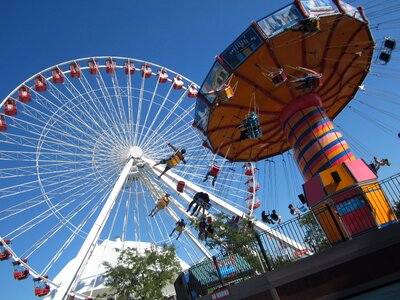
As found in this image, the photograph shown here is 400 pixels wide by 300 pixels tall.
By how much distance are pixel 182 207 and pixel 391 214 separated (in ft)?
51.2

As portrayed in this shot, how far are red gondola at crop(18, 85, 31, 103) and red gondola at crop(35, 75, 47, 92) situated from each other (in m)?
0.68

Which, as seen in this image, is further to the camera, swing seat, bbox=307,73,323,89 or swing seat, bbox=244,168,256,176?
swing seat, bbox=244,168,256,176

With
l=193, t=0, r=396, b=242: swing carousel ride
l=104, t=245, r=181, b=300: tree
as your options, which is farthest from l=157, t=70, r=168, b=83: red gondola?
l=193, t=0, r=396, b=242: swing carousel ride

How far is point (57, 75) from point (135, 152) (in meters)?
8.34

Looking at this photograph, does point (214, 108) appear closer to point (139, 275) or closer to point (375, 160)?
point (375, 160)

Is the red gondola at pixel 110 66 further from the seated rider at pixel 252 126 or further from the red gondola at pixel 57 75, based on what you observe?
the seated rider at pixel 252 126

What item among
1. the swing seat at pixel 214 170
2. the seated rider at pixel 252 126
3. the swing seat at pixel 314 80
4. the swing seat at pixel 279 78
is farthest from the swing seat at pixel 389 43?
the swing seat at pixel 214 170

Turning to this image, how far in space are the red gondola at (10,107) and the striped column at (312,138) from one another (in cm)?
1898

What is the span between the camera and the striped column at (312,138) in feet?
39.2

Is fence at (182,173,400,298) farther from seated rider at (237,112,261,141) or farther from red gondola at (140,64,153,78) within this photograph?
red gondola at (140,64,153,78)

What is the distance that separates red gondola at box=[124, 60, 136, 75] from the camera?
28.3 meters

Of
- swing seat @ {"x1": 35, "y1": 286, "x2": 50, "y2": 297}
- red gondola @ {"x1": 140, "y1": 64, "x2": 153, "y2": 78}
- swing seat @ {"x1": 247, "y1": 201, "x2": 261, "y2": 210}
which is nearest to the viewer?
swing seat @ {"x1": 35, "y1": 286, "x2": 50, "y2": 297}

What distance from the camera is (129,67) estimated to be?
2838cm

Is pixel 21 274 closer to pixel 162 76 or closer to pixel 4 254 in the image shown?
pixel 4 254
